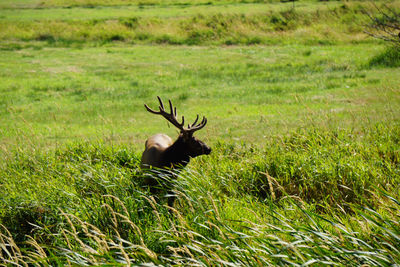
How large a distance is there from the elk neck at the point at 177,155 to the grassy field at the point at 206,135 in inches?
10.8

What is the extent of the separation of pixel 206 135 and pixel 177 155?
164 inches

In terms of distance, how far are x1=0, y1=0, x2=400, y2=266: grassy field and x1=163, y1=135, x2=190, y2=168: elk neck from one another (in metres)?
0.27

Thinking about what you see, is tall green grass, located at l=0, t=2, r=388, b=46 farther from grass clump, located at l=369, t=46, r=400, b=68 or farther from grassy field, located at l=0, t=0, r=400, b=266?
grass clump, located at l=369, t=46, r=400, b=68

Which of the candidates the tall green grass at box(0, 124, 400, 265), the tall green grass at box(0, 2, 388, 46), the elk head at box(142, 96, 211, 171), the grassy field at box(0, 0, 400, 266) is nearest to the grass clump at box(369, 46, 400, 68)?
the grassy field at box(0, 0, 400, 266)

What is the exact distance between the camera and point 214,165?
8039mm

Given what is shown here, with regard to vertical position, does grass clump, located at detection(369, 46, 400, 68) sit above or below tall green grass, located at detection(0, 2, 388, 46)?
below

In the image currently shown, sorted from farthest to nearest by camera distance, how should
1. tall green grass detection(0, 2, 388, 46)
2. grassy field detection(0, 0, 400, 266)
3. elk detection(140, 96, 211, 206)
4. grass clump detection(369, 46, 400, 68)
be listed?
tall green grass detection(0, 2, 388, 46)
grass clump detection(369, 46, 400, 68)
elk detection(140, 96, 211, 206)
grassy field detection(0, 0, 400, 266)

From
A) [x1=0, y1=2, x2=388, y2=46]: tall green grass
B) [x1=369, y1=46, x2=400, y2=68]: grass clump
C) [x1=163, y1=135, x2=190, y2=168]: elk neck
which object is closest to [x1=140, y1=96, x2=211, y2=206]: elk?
[x1=163, y1=135, x2=190, y2=168]: elk neck

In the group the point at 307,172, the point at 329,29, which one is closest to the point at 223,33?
the point at 329,29

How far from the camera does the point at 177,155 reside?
24.4 ft

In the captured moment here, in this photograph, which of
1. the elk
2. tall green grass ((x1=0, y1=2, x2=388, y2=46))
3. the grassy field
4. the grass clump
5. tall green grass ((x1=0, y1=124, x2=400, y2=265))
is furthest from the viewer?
tall green grass ((x1=0, y1=2, x2=388, y2=46))

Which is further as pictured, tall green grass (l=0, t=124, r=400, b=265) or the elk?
the elk

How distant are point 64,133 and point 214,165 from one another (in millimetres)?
6222

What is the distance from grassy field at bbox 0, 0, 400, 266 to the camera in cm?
500
